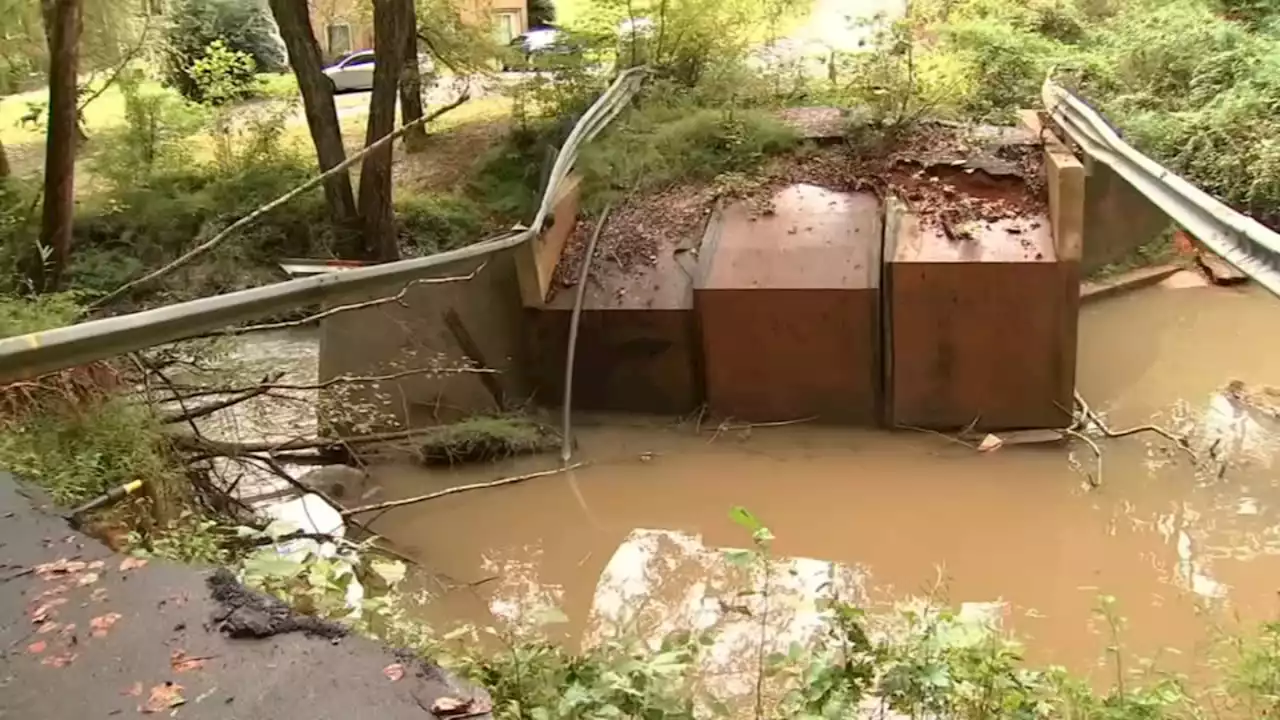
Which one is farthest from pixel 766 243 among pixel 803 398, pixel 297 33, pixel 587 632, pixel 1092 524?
pixel 297 33

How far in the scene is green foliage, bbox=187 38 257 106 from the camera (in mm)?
11859

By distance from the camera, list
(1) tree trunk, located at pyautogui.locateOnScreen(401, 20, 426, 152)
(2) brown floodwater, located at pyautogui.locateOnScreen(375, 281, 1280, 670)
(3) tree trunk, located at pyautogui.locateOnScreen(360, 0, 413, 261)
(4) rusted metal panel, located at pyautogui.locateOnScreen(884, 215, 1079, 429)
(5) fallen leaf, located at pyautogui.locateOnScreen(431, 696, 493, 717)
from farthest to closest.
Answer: (1) tree trunk, located at pyautogui.locateOnScreen(401, 20, 426, 152), (3) tree trunk, located at pyautogui.locateOnScreen(360, 0, 413, 261), (4) rusted metal panel, located at pyautogui.locateOnScreen(884, 215, 1079, 429), (2) brown floodwater, located at pyautogui.locateOnScreen(375, 281, 1280, 670), (5) fallen leaf, located at pyautogui.locateOnScreen(431, 696, 493, 717)

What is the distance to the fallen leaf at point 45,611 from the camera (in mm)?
1885

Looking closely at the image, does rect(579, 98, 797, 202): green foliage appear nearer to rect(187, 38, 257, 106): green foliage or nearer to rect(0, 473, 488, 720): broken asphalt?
rect(187, 38, 257, 106): green foliage

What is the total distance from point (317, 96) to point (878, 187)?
199 inches

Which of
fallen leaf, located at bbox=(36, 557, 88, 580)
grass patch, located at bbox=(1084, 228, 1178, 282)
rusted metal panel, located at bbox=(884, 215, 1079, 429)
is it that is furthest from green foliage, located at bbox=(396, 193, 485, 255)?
fallen leaf, located at bbox=(36, 557, 88, 580)

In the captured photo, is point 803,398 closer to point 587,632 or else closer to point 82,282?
point 587,632

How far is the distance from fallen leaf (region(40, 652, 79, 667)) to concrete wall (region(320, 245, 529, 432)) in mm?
3819

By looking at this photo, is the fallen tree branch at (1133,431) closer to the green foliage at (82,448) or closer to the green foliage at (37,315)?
the green foliage at (82,448)

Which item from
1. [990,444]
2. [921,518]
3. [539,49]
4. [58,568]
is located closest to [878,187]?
[990,444]

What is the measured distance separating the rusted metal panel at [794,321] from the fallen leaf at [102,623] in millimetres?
5091

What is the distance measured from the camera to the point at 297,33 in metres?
9.39

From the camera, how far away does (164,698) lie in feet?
5.43

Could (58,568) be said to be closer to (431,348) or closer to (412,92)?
(431,348)
